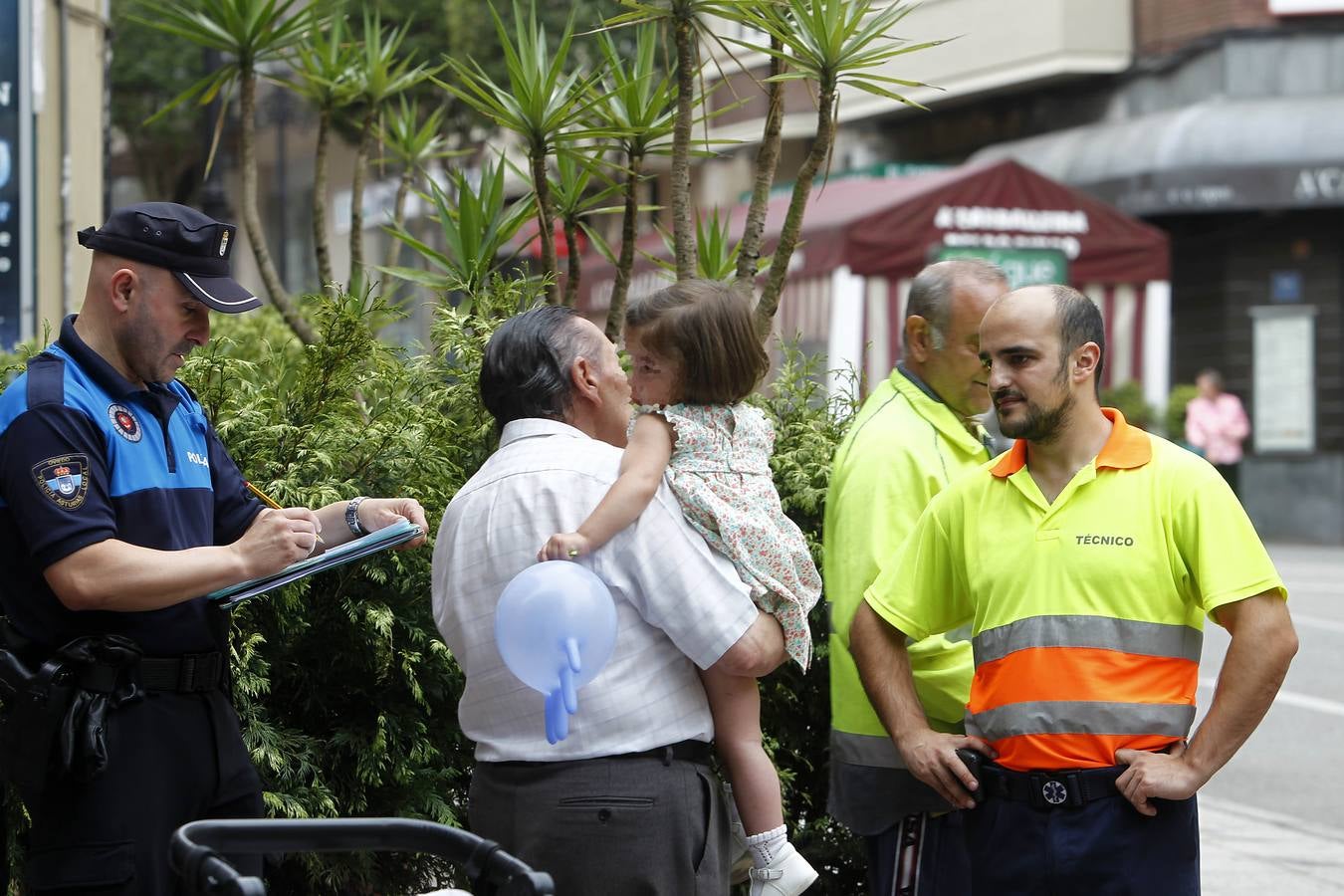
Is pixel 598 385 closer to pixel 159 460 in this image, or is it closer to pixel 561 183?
pixel 159 460

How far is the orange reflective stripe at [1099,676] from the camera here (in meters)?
3.19

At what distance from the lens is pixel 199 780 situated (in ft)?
10.7

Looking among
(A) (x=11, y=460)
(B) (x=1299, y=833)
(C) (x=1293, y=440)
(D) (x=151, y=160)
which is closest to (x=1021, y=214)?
(C) (x=1293, y=440)

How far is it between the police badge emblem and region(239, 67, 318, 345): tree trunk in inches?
132

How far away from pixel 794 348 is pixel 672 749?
96.2 inches

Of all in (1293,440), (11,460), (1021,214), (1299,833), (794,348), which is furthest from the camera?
(1293,440)

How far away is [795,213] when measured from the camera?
217 inches

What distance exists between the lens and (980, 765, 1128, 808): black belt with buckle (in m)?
3.19

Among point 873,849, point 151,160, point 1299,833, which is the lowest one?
point 1299,833

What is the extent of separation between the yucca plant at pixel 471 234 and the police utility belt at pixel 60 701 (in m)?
2.05

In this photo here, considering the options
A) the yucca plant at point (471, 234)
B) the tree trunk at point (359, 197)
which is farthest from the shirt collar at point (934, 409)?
the tree trunk at point (359, 197)

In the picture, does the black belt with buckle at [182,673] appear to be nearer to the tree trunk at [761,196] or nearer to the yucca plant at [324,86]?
the tree trunk at [761,196]

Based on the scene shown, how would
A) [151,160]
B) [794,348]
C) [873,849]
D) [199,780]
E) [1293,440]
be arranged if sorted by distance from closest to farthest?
1. [199,780]
2. [873,849]
3. [794,348]
4. [1293,440]
5. [151,160]

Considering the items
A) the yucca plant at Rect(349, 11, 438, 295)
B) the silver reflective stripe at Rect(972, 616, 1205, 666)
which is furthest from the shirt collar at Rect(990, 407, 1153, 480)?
the yucca plant at Rect(349, 11, 438, 295)
